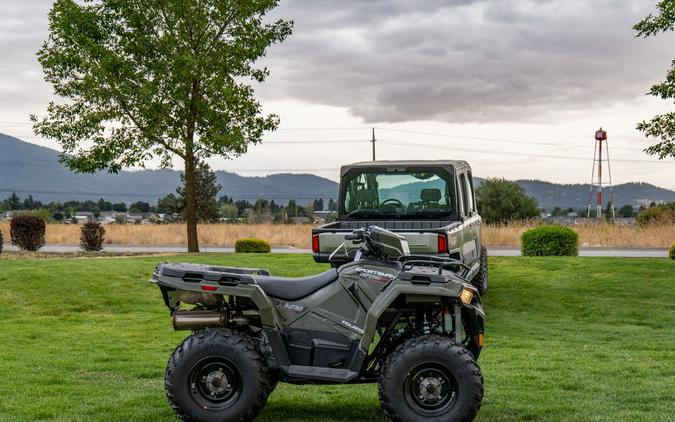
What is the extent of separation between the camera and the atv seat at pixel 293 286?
266 inches

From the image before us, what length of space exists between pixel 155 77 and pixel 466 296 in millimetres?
23031

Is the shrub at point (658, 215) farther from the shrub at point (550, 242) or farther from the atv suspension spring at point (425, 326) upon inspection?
the atv suspension spring at point (425, 326)

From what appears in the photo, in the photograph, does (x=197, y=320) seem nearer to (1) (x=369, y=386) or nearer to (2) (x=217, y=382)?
(2) (x=217, y=382)

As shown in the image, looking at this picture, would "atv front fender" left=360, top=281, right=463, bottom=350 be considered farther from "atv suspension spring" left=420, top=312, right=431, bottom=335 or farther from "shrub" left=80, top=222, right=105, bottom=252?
"shrub" left=80, top=222, right=105, bottom=252

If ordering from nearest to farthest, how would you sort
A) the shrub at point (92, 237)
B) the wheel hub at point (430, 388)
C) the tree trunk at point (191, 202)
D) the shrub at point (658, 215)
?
the wheel hub at point (430, 388) < the tree trunk at point (191, 202) < the shrub at point (92, 237) < the shrub at point (658, 215)

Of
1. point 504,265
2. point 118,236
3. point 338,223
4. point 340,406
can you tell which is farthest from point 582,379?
point 118,236

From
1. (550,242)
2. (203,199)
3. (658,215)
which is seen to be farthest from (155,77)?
(203,199)

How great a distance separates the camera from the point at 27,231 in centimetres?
3044

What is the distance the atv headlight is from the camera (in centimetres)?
653

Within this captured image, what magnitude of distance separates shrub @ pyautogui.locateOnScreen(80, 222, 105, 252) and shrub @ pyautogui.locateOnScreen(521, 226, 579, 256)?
15366 mm

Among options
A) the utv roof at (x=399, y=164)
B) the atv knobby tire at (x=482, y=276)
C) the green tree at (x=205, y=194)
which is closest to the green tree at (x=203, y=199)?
the green tree at (x=205, y=194)

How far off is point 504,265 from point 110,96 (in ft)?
46.8

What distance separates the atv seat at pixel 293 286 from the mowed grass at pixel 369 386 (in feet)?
3.35

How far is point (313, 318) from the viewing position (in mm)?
6719
